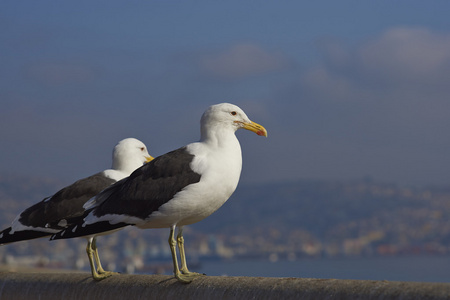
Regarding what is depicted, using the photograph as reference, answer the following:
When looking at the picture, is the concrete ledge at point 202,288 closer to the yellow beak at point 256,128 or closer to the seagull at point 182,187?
the seagull at point 182,187

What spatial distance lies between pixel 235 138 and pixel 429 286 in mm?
2739

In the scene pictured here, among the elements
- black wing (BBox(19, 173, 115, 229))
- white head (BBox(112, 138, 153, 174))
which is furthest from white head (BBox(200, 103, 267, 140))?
white head (BBox(112, 138, 153, 174))

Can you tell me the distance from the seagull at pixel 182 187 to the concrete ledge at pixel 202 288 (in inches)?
13.9

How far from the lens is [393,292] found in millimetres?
3660

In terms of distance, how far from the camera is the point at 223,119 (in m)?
6.09

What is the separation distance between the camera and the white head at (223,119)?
6.04 meters

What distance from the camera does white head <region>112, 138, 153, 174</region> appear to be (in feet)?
26.0

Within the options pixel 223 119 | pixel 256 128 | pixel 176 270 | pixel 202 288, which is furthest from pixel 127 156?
pixel 202 288

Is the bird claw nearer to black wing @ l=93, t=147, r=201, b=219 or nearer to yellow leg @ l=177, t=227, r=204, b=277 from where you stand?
yellow leg @ l=177, t=227, r=204, b=277

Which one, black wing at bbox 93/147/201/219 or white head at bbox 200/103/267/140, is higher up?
white head at bbox 200/103/267/140

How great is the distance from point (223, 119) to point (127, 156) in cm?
211

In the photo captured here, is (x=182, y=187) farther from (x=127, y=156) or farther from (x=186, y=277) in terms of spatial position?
(x=127, y=156)

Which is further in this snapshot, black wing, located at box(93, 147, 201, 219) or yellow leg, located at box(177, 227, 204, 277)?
black wing, located at box(93, 147, 201, 219)

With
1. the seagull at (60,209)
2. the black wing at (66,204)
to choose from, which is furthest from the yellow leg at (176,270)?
the black wing at (66,204)
